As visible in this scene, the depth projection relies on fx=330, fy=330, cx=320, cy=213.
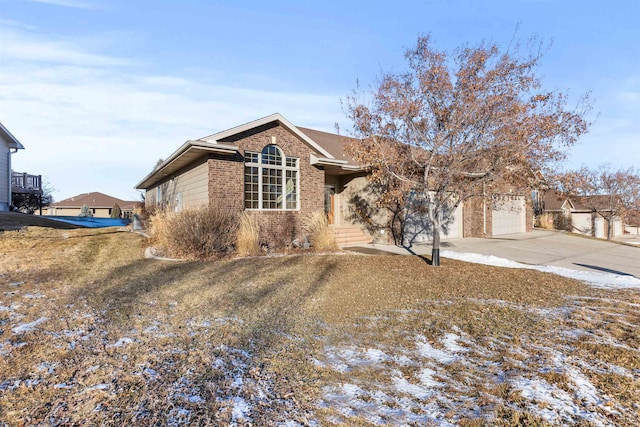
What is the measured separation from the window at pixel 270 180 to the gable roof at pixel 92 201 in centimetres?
3834

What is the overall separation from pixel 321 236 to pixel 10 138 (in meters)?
18.3

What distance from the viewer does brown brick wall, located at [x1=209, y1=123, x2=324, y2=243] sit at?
10.8m

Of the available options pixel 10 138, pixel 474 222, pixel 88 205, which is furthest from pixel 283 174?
pixel 88 205

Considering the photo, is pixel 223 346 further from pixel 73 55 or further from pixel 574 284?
pixel 73 55

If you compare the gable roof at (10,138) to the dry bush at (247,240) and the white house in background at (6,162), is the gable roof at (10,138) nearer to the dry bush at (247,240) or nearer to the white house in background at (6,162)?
the white house in background at (6,162)

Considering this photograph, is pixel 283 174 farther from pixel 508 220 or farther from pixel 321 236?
pixel 508 220

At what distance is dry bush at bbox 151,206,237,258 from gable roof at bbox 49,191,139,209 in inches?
1547

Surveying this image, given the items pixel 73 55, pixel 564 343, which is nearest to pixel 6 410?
pixel 564 343

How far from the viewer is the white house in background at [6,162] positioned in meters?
17.1

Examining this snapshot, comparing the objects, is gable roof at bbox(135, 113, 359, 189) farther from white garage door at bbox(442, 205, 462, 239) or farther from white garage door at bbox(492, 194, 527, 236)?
white garage door at bbox(492, 194, 527, 236)

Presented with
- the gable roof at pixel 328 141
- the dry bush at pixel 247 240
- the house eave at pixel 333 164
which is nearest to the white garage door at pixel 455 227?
the house eave at pixel 333 164

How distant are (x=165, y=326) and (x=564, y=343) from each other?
488 cm

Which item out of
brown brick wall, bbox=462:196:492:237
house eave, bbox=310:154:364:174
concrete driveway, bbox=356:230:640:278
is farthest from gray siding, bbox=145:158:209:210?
brown brick wall, bbox=462:196:492:237

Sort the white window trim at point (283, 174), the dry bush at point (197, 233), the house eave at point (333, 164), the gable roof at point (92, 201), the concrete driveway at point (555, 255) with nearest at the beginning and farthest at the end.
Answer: the dry bush at point (197, 233), the concrete driveway at point (555, 255), the white window trim at point (283, 174), the house eave at point (333, 164), the gable roof at point (92, 201)
